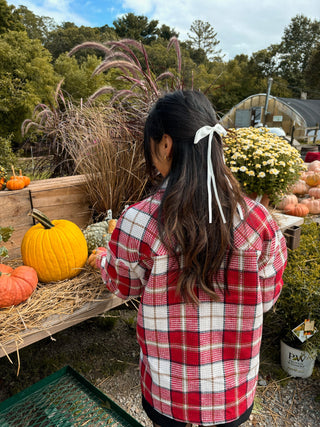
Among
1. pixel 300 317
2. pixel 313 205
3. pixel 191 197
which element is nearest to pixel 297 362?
pixel 300 317

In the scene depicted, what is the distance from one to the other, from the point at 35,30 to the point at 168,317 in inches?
1663

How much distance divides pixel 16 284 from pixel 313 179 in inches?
190

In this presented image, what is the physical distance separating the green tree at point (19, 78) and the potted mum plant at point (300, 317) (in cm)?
1272

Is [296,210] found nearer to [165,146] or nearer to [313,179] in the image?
[313,179]

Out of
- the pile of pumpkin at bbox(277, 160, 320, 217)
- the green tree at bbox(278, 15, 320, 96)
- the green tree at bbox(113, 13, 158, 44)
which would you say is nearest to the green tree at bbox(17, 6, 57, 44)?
the green tree at bbox(113, 13, 158, 44)

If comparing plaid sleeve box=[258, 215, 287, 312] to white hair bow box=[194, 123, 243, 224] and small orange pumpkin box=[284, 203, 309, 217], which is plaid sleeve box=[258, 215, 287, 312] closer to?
white hair bow box=[194, 123, 243, 224]

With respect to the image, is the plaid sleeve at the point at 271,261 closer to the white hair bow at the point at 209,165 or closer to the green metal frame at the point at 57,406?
the white hair bow at the point at 209,165

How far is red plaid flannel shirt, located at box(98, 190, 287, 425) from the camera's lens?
0.92 m

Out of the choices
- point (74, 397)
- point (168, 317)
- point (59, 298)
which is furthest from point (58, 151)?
point (168, 317)

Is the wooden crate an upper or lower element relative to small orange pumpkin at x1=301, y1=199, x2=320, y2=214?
upper

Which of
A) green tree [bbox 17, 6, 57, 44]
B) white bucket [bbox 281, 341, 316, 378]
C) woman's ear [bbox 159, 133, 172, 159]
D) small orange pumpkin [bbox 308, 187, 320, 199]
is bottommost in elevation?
white bucket [bbox 281, 341, 316, 378]

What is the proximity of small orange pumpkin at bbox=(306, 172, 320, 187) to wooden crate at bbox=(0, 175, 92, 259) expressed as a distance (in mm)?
4006

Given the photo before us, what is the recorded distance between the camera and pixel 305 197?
5.05m

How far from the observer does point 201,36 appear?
45375 millimetres
